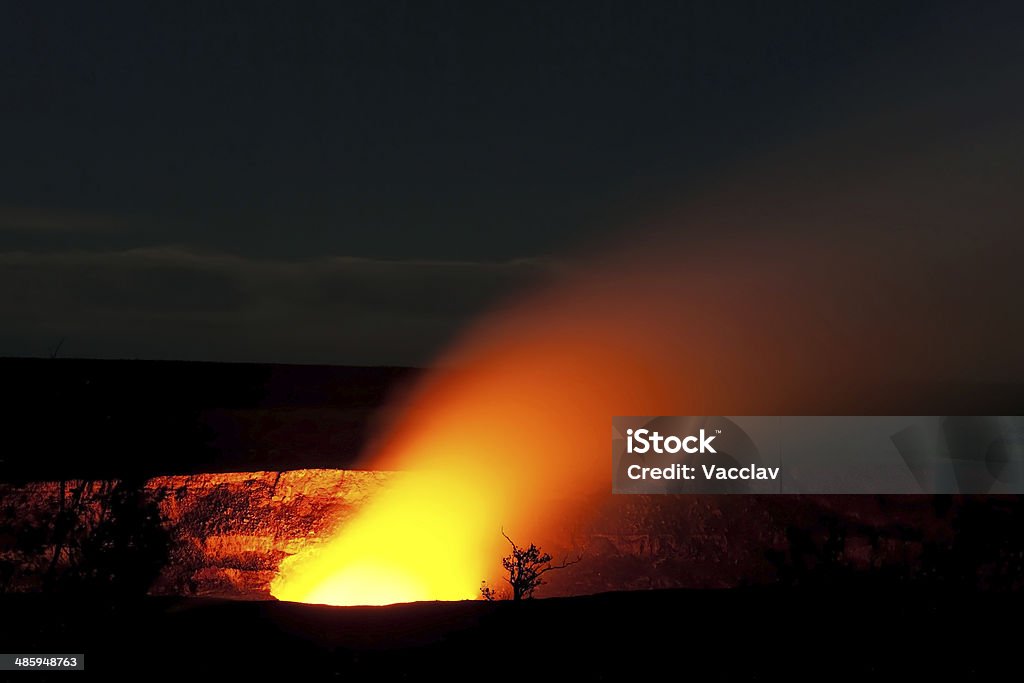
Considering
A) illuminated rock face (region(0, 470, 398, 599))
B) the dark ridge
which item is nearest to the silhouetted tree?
illuminated rock face (region(0, 470, 398, 599))

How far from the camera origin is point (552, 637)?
8.40m

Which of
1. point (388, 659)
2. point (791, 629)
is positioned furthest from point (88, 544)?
point (791, 629)

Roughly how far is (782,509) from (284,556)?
8.84 metres

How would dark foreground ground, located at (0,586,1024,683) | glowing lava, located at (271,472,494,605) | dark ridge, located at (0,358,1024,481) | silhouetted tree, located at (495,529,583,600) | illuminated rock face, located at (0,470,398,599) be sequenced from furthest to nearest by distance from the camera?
dark ridge, located at (0,358,1024,481) < glowing lava, located at (271,472,494,605) < silhouetted tree, located at (495,529,583,600) < illuminated rock face, located at (0,470,398,599) < dark foreground ground, located at (0,586,1024,683)

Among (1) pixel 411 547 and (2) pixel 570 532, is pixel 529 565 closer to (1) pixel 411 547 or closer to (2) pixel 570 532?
(2) pixel 570 532

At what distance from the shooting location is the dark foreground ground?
758 cm

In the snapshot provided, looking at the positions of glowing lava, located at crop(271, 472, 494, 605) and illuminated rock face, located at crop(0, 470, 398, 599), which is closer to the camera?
illuminated rock face, located at crop(0, 470, 398, 599)

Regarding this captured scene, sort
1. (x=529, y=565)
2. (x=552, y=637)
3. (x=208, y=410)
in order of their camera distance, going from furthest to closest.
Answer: (x=208, y=410) → (x=529, y=565) → (x=552, y=637)

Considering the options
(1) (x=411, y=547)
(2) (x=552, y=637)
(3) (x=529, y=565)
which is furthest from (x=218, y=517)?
(2) (x=552, y=637)

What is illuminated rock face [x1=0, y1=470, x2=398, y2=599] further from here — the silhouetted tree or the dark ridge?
the silhouetted tree

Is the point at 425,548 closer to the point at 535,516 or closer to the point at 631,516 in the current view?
the point at 535,516

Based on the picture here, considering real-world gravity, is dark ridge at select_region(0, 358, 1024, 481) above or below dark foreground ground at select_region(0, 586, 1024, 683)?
above

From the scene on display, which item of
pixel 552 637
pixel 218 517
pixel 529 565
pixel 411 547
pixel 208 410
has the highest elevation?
pixel 208 410

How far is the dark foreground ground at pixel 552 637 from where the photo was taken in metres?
7.58
